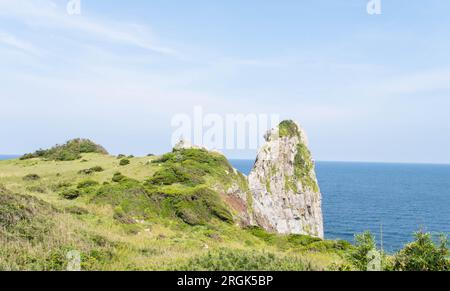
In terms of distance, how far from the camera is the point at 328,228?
4409 inches

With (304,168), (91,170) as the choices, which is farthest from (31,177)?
(304,168)

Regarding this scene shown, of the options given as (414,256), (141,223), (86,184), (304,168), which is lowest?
(304,168)

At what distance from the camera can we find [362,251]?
1481 centimetres

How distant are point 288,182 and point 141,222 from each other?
57.2 meters

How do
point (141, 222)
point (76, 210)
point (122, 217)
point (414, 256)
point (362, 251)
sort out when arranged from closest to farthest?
point (414, 256), point (362, 251), point (76, 210), point (122, 217), point (141, 222)

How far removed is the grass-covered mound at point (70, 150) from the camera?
215 ft

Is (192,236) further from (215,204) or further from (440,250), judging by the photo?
(440,250)

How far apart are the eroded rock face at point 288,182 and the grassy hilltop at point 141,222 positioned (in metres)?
27.8

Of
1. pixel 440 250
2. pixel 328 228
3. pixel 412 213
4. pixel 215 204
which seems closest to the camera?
pixel 440 250

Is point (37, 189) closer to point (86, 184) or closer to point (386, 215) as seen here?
point (86, 184)

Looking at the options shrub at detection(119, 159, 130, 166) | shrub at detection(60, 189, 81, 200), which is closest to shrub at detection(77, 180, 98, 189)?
shrub at detection(60, 189, 81, 200)

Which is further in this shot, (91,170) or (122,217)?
(91,170)

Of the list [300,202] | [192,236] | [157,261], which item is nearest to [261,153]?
[300,202]
